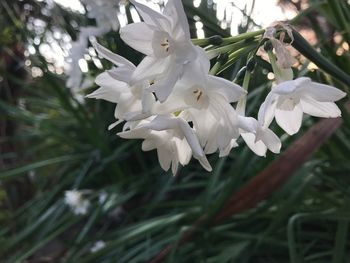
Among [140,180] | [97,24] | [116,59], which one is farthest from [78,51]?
[140,180]

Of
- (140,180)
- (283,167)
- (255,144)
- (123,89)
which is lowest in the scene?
(140,180)

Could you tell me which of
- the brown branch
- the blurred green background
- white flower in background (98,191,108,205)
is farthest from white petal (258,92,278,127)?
white flower in background (98,191,108,205)

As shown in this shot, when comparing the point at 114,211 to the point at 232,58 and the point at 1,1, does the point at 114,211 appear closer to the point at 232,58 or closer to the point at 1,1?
the point at 1,1

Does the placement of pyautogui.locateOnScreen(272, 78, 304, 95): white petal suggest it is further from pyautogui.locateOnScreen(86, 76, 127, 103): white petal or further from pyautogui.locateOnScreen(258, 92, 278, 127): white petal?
pyautogui.locateOnScreen(86, 76, 127, 103): white petal

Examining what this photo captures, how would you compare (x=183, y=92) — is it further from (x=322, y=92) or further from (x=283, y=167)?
(x=283, y=167)

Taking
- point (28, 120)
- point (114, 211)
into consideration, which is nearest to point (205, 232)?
point (114, 211)
